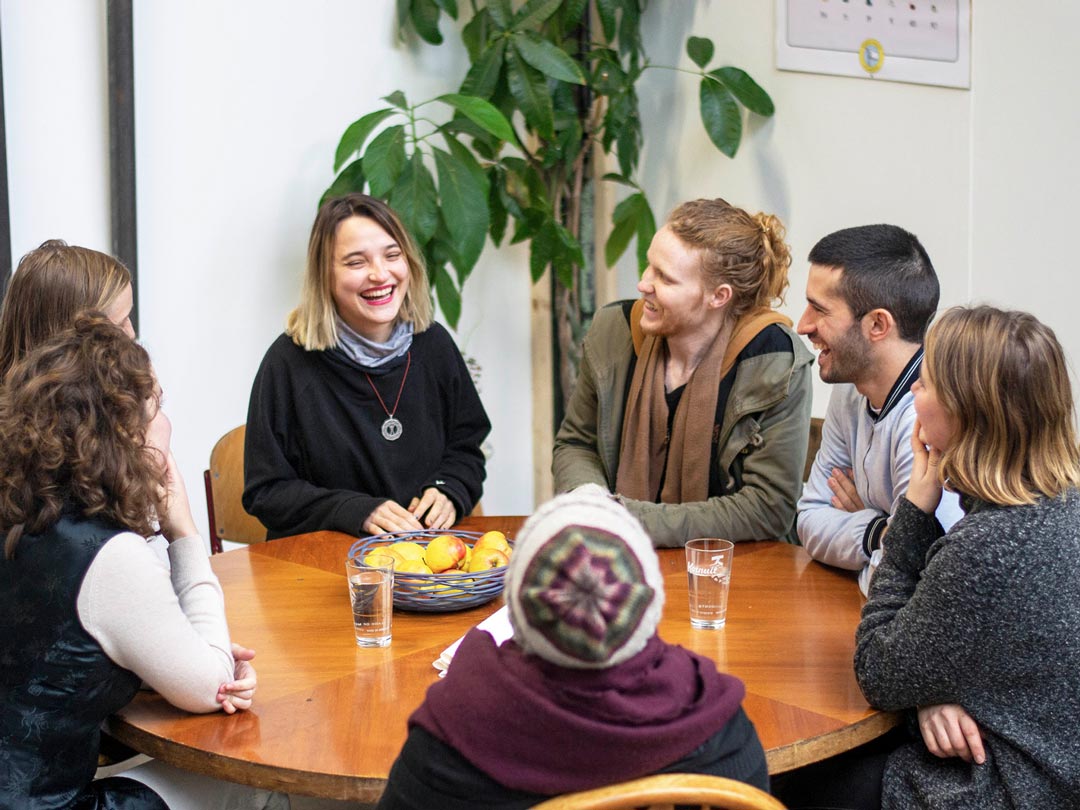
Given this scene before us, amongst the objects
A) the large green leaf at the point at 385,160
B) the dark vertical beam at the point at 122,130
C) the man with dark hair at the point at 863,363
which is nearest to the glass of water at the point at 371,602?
the man with dark hair at the point at 863,363

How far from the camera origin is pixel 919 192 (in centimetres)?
308

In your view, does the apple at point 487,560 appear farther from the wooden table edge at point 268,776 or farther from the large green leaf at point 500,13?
the large green leaf at point 500,13

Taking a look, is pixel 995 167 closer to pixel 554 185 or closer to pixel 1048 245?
pixel 1048 245

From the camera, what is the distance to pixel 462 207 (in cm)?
332

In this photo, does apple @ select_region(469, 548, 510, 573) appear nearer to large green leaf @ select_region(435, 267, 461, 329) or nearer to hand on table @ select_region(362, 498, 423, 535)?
hand on table @ select_region(362, 498, 423, 535)

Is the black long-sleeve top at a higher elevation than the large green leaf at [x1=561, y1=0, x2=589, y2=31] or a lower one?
lower

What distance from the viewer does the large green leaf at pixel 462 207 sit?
3.31m

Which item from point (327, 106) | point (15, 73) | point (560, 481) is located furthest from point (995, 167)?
point (15, 73)

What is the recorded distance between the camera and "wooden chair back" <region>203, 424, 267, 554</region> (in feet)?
9.25

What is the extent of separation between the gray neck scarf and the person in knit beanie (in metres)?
1.54

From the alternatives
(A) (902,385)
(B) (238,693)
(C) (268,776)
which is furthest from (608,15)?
(C) (268,776)

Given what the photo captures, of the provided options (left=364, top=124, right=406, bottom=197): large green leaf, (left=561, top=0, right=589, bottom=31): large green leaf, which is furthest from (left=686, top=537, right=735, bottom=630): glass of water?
(left=561, top=0, right=589, bottom=31): large green leaf

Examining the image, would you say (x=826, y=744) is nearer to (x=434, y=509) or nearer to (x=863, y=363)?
(x=863, y=363)

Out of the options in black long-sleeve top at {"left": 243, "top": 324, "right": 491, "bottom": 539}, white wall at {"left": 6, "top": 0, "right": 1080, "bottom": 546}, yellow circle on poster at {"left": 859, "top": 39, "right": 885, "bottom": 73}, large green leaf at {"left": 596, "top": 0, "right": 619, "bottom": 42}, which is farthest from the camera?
large green leaf at {"left": 596, "top": 0, "right": 619, "bottom": 42}
